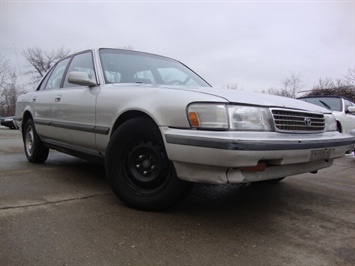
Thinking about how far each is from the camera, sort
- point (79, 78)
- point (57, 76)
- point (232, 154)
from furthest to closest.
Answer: point (57, 76), point (79, 78), point (232, 154)

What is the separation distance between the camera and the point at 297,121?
2.92 m

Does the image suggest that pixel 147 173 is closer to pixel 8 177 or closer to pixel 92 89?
Result: pixel 92 89

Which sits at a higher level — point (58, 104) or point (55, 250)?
point (58, 104)

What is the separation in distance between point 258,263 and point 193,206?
1.15 m

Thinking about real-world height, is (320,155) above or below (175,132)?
below

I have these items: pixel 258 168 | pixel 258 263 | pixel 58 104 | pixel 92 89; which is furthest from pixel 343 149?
pixel 58 104

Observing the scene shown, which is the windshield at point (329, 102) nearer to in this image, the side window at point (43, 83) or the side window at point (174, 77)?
the side window at point (174, 77)

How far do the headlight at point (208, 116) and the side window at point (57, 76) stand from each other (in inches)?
109

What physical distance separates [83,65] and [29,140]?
6.63 ft

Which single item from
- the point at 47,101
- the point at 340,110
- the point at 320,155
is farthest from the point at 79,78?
the point at 340,110

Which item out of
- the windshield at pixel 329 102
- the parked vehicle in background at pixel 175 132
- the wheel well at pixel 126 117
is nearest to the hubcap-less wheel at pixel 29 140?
the parked vehicle in background at pixel 175 132

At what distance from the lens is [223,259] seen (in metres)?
2.12

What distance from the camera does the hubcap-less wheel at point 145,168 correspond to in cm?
280

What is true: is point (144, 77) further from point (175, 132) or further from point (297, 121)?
point (297, 121)
